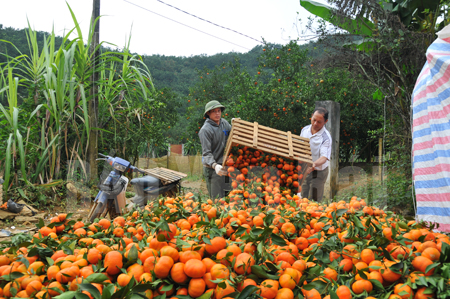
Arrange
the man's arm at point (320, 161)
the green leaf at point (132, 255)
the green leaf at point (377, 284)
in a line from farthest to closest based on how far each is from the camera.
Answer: the man's arm at point (320, 161), the green leaf at point (132, 255), the green leaf at point (377, 284)

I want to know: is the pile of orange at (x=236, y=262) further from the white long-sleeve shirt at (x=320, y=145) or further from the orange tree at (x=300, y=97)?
the orange tree at (x=300, y=97)

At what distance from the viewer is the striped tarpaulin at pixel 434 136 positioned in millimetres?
1813

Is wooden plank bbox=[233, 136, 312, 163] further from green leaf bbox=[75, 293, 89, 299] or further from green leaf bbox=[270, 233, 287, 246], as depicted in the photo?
green leaf bbox=[75, 293, 89, 299]

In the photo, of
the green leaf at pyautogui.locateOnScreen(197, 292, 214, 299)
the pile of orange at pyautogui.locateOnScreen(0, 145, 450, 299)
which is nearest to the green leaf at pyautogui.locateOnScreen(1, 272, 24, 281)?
the pile of orange at pyautogui.locateOnScreen(0, 145, 450, 299)

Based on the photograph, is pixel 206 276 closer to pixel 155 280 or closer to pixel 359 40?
pixel 155 280

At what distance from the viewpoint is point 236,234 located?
4.10 feet

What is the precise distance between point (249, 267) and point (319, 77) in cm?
760

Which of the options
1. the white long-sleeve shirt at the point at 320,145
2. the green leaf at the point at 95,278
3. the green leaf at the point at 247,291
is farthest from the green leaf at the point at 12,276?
the white long-sleeve shirt at the point at 320,145

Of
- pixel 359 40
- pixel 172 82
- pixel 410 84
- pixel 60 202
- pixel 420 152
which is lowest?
pixel 60 202

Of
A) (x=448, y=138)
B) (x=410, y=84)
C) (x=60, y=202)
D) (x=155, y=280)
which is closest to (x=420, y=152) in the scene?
(x=448, y=138)

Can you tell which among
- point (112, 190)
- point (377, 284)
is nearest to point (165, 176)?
point (112, 190)

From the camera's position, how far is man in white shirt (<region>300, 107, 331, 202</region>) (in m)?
3.32

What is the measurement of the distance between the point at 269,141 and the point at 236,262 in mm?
1653

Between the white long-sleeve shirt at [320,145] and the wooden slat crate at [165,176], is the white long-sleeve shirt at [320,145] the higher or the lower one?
the higher one
